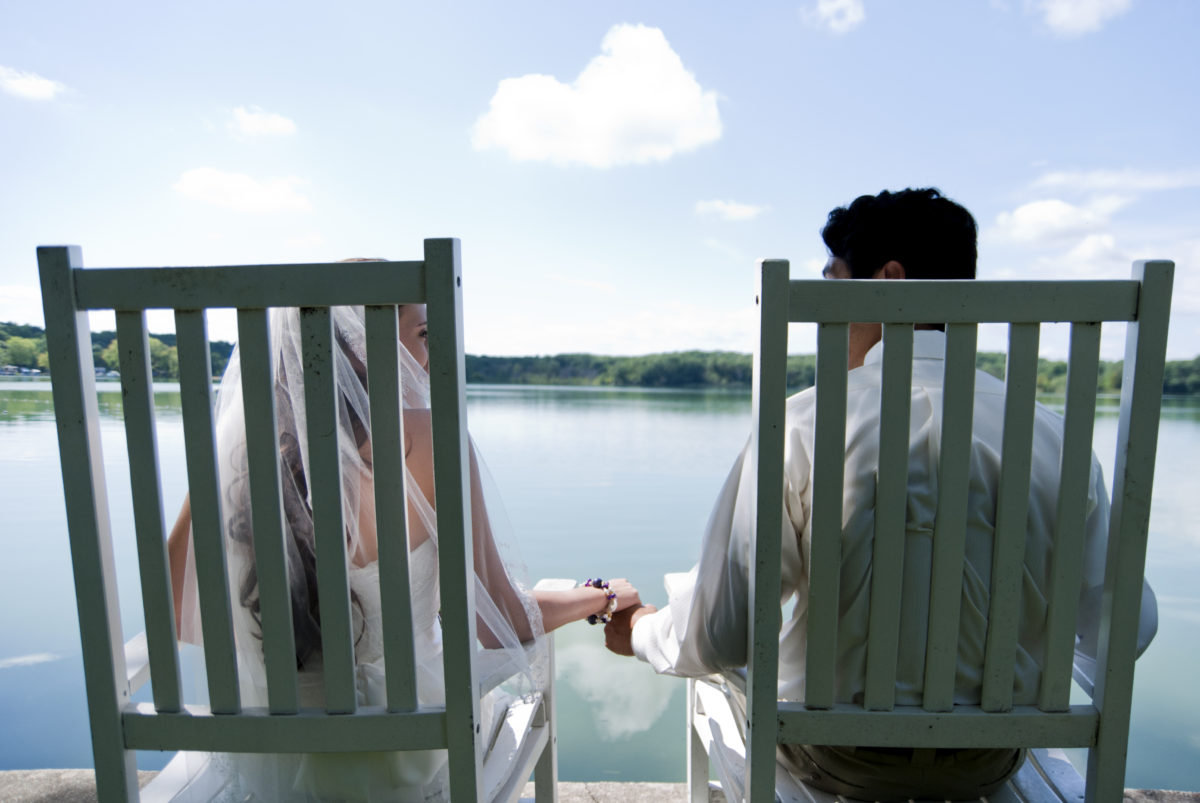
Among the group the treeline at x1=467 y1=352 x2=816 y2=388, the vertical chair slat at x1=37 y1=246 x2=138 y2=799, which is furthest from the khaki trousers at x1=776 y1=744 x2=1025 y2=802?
the treeline at x1=467 y1=352 x2=816 y2=388

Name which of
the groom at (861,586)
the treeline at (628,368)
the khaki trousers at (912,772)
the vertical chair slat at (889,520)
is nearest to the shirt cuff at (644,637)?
the groom at (861,586)

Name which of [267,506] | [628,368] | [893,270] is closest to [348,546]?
[267,506]

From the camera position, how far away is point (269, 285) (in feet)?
2.55

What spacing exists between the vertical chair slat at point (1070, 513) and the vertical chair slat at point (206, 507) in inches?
41.8

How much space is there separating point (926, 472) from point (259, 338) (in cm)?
88

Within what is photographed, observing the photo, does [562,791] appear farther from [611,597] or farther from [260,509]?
[260,509]

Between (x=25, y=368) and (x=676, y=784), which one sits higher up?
(x=25, y=368)

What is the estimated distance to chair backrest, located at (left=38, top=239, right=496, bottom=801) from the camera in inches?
30.9

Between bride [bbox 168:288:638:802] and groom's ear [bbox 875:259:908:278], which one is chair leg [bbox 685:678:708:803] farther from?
A: groom's ear [bbox 875:259:908:278]

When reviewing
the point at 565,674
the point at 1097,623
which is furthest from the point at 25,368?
the point at 565,674

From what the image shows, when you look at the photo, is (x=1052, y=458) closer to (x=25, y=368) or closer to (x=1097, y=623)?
(x=1097, y=623)

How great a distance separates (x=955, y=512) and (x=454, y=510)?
628 millimetres

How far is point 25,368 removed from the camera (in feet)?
3.64

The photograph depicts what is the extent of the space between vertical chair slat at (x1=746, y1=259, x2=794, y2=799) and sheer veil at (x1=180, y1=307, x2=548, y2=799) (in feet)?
1.42
